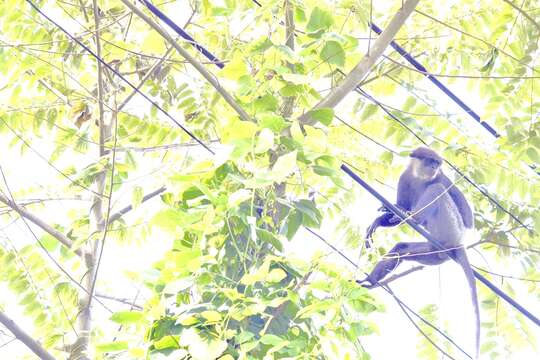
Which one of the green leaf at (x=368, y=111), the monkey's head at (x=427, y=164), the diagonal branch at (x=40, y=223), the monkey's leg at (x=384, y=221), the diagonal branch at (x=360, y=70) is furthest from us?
the monkey's head at (x=427, y=164)

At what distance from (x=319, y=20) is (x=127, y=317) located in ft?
5.39

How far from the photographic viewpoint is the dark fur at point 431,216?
19.1 ft

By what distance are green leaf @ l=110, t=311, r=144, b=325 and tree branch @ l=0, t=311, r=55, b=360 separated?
1127 millimetres

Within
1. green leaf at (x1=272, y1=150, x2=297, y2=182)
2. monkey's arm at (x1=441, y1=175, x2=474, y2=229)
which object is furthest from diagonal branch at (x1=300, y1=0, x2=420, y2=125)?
monkey's arm at (x1=441, y1=175, x2=474, y2=229)

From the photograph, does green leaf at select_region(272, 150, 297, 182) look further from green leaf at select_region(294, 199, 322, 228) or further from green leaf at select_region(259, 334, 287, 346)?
green leaf at select_region(294, 199, 322, 228)

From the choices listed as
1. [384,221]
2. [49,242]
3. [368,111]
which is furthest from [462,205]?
[49,242]

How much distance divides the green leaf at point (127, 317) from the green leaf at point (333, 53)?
4.85 feet

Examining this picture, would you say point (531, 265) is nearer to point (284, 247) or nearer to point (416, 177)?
point (416, 177)

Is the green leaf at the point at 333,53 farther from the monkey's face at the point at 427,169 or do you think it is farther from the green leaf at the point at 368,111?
the monkey's face at the point at 427,169

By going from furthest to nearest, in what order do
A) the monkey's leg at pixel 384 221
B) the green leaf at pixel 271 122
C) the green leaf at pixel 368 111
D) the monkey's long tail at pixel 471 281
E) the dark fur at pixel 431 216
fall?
the monkey's leg at pixel 384 221 < the dark fur at pixel 431 216 < the monkey's long tail at pixel 471 281 < the green leaf at pixel 368 111 < the green leaf at pixel 271 122

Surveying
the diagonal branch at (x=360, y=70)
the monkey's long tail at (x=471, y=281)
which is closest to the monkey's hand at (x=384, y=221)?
the monkey's long tail at (x=471, y=281)

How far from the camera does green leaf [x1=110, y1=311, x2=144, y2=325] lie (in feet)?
9.53

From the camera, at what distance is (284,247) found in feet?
10.5

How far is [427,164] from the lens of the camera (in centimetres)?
709
